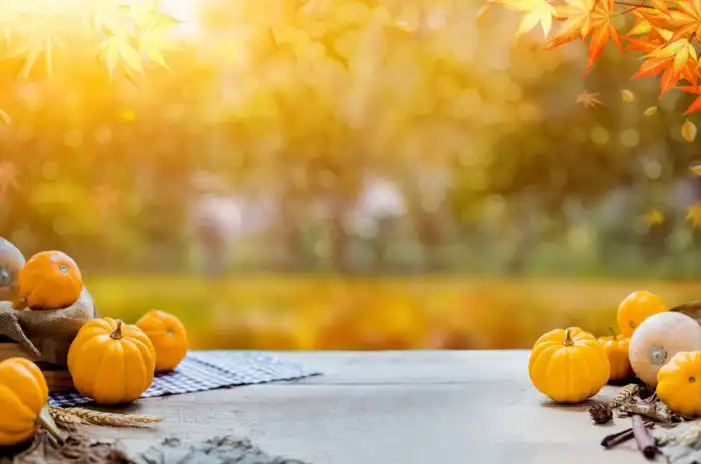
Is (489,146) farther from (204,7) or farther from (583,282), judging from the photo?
(204,7)

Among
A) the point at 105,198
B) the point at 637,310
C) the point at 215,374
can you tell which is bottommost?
the point at 215,374

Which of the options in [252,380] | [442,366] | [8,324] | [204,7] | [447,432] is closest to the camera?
[447,432]

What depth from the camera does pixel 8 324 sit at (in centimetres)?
155

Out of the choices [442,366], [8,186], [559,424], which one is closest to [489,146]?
[442,366]

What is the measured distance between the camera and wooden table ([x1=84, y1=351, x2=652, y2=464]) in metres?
1.25

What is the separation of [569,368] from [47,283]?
3.20ft

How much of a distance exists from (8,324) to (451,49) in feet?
4.51

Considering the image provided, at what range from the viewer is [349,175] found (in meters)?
2.37

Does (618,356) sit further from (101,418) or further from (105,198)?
(105,198)

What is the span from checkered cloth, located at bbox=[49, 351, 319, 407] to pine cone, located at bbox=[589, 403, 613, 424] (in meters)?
0.62

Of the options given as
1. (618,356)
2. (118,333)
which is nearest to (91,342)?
(118,333)

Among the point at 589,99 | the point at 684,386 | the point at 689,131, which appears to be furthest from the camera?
the point at 589,99

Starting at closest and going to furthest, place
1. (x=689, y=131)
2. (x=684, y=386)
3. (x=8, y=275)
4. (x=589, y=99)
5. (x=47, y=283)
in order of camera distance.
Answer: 1. (x=684, y=386)
2. (x=47, y=283)
3. (x=8, y=275)
4. (x=689, y=131)
5. (x=589, y=99)

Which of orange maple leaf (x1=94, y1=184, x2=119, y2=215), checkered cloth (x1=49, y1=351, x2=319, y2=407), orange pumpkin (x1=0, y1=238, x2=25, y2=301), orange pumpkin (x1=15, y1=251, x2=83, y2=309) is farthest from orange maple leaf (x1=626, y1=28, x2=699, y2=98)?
orange maple leaf (x1=94, y1=184, x2=119, y2=215)
